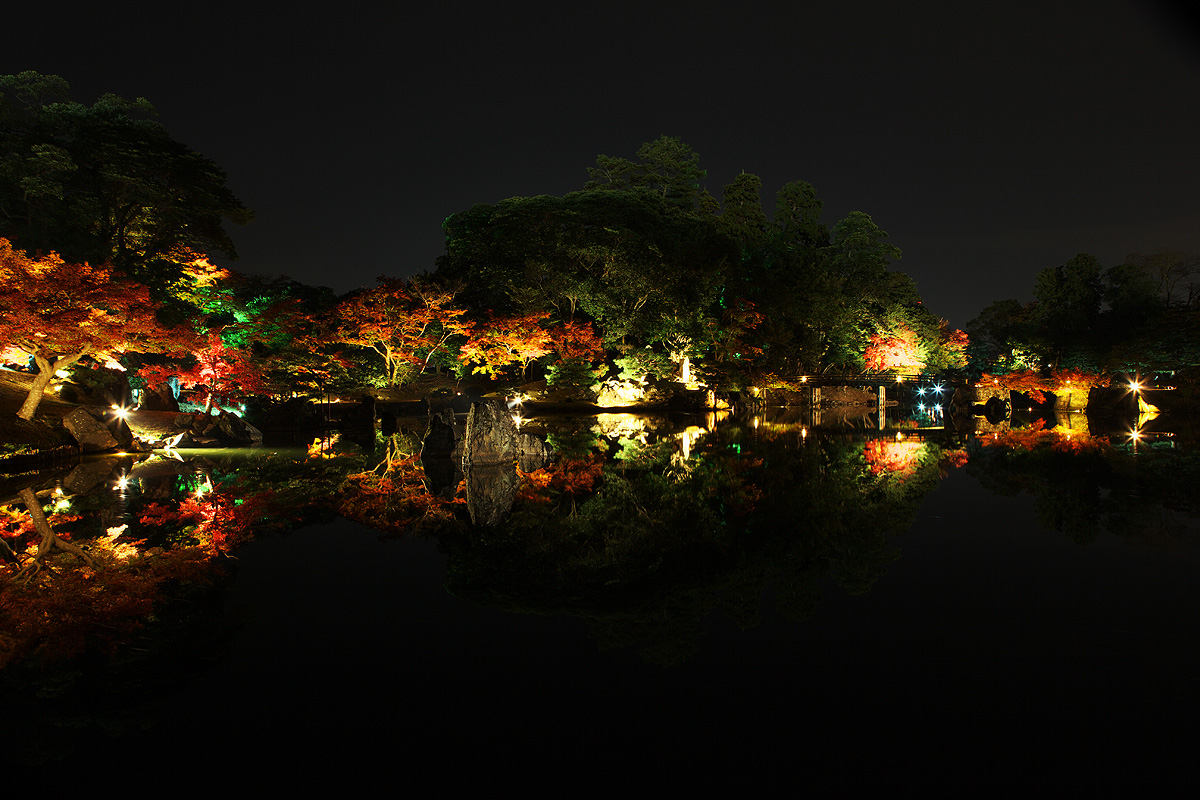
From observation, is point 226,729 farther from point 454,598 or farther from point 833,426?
point 833,426

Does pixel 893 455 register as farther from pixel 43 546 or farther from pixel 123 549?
pixel 43 546

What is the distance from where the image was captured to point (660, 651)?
3564mm

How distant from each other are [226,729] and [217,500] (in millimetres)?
6237

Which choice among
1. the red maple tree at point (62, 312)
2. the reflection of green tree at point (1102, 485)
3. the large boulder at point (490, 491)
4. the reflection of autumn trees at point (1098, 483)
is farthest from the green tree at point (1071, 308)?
the red maple tree at point (62, 312)

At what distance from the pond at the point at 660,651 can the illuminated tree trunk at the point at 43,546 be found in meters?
0.51

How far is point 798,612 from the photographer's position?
4098mm

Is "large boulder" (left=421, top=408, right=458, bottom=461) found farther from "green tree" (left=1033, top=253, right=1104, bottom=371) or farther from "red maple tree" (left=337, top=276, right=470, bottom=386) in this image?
"green tree" (left=1033, top=253, right=1104, bottom=371)

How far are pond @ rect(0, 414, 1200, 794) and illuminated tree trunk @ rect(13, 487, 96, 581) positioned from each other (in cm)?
51

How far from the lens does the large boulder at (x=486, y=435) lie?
10.6 m

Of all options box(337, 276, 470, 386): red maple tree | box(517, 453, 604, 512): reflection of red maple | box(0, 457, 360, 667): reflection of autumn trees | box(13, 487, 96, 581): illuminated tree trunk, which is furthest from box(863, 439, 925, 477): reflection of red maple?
box(337, 276, 470, 386): red maple tree

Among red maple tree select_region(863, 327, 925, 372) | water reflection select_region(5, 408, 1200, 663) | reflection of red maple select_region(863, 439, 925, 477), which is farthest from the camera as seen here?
red maple tree select_region(863, 327, 925, 372)

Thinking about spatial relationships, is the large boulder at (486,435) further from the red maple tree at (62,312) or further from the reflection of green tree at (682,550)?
the red maple tree at (62,312)

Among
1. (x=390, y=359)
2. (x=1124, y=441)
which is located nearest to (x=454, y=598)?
(x=1124, y=441)

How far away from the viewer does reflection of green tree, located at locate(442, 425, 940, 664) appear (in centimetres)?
419
